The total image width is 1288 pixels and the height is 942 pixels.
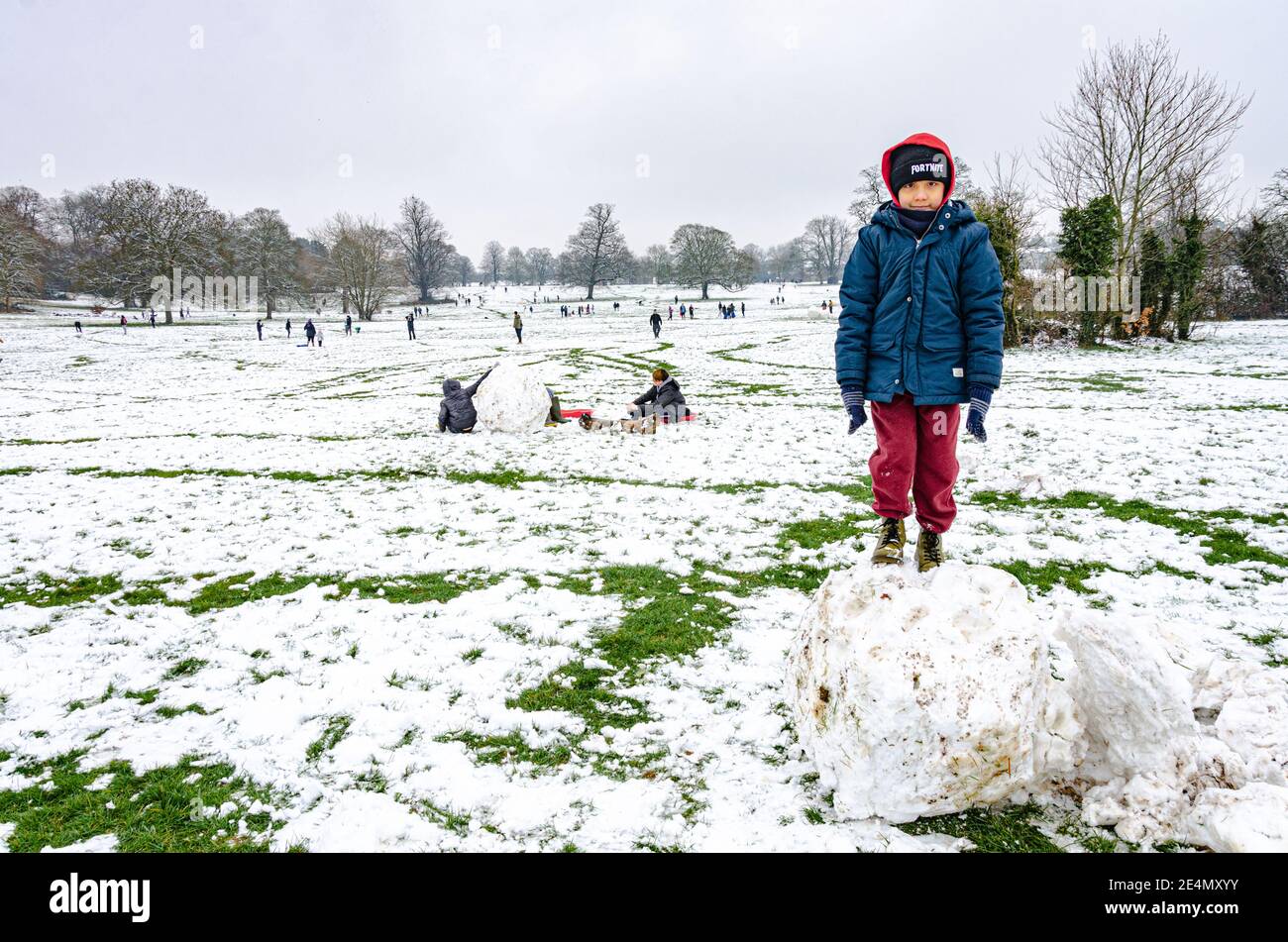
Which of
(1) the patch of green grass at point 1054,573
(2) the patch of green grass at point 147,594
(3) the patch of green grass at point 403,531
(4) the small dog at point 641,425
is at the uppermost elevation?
(4) the small dog at point 641,425

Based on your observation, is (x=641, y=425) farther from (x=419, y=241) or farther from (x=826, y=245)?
(x=826, y=245)

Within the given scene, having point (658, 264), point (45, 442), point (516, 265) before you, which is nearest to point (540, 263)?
point (516, 265)

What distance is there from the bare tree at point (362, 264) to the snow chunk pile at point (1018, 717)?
76.4 m

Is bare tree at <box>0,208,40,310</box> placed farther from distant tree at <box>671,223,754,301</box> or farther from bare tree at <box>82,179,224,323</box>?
distant tree at <box>671,223,754,301</box>

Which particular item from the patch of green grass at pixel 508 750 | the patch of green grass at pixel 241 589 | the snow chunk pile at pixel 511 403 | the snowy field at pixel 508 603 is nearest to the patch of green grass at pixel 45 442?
the snowy field at pixel 508 603

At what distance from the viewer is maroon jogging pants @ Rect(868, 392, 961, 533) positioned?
4059 mm

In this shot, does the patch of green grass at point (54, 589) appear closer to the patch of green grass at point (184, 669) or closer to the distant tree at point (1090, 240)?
the patch of green grass at point (184, 669)

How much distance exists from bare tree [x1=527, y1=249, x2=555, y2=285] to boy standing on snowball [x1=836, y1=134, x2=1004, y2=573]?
152655mm

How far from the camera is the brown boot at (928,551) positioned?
423 centimetres

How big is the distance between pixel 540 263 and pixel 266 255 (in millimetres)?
79324

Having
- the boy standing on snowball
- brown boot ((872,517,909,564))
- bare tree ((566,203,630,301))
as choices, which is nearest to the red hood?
the boy standing on snowball
